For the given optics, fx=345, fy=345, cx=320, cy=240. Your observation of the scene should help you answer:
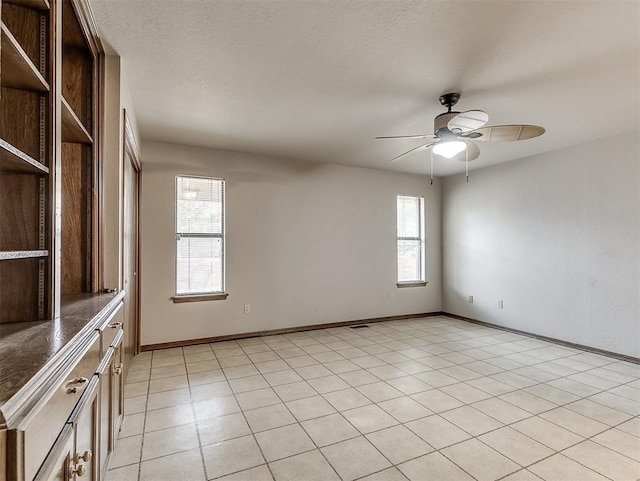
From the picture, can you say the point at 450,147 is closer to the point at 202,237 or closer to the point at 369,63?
the point at 369,63

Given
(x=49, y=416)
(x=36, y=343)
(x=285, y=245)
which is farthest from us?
(x=285, y=245)

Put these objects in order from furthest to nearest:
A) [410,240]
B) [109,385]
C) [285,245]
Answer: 1. [410,240]
2. [285,245]
3. [109,385]

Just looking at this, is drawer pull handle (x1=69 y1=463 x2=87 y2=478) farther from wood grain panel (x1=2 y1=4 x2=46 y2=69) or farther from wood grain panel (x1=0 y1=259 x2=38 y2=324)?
wood grain panel (x1=2 y1=4 x2=46 y2=69)

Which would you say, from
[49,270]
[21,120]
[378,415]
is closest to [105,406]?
[49,270]

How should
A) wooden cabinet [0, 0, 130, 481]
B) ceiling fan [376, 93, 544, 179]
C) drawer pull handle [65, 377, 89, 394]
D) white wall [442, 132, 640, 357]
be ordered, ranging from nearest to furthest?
1. wooden cabinet [0, 0, 130, 481]
2. drawer pull handle [65, 377, 89, 394]
3. ceiling fan [376, 93, 544, 179]
4. white wall [442, 132, 640, 357]

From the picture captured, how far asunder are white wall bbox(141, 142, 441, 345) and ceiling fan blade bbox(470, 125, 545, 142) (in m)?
2.64

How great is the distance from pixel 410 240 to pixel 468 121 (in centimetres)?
365

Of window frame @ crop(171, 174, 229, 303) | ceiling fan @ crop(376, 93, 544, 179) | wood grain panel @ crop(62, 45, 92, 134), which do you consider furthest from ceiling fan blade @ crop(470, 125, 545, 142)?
window frame @ crop(171, 174, 229, 303)

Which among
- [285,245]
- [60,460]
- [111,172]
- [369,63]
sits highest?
[369,63]

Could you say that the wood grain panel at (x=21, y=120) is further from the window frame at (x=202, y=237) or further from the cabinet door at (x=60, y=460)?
the window frame at (x=202, y=237)

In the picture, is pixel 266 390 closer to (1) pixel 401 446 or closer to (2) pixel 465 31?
(1) pixel 401 446

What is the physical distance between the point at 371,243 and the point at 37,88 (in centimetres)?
461

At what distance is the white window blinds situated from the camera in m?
4.21

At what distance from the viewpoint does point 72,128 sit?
5.85 feet
